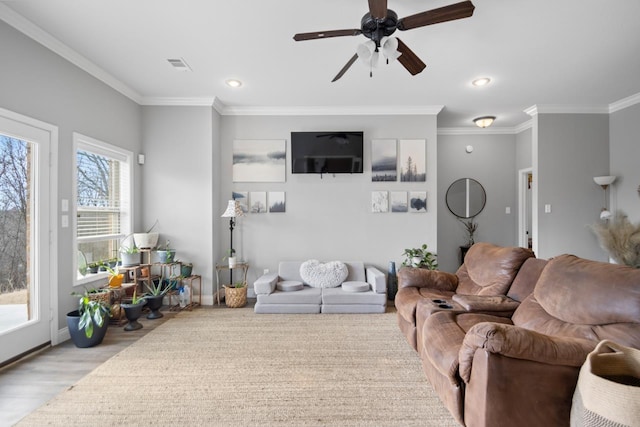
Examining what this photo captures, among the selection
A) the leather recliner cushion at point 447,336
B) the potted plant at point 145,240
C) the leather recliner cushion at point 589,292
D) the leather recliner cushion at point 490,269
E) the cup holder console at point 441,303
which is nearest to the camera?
the leather recliner cushion at point 589,292

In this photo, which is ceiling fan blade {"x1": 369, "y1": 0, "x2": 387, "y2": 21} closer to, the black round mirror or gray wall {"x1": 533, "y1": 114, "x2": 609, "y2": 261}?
gray wall {"x1": 533, "y1": 114, "x2": 609, "y2": 261}

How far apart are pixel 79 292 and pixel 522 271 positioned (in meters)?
4.34

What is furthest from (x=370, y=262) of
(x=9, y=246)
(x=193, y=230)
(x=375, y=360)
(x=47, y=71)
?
(x=47, y=71)

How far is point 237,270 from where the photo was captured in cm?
441

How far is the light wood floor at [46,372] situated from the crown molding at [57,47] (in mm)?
2813

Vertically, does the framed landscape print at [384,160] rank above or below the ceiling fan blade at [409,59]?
below

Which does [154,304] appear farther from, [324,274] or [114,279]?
[324,274]

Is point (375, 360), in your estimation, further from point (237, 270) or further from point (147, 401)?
point (237, 270)

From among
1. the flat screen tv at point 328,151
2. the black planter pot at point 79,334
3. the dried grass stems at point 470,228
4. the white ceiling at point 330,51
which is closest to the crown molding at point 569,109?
the white ceiling at point 330,51

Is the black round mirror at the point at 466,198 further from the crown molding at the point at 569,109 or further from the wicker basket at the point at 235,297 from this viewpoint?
the wicker basket at the point at 235,297

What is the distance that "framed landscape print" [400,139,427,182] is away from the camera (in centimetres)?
444

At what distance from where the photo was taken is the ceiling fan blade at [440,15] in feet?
5.98

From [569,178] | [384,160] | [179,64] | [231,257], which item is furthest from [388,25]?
[569,178]

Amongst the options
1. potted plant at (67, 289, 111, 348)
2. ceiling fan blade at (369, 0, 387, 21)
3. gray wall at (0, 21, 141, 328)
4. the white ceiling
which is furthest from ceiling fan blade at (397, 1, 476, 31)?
potted plant at (67, 289, 111, 348)
